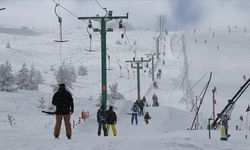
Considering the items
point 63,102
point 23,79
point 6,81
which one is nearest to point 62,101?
point 63,102

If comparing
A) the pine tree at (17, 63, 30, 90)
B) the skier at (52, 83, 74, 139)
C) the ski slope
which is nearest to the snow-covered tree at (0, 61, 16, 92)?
the ski slope

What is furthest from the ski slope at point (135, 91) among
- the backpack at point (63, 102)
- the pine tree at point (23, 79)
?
the pine tree at point (23, 79)

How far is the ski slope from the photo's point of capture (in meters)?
15.6

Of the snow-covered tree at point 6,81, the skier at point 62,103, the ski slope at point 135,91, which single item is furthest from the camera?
the snow-covered tree at point 6,81

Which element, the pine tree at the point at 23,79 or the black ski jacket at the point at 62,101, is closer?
the black ski jacket at the point at 62,101

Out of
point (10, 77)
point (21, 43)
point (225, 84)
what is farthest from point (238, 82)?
point (21, 43)

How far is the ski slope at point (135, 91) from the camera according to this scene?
15.6m

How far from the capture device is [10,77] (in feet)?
174

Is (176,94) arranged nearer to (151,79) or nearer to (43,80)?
(151,79)

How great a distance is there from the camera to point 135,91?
72625mm

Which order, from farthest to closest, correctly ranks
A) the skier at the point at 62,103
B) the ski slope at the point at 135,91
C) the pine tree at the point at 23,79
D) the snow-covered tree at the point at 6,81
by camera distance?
the pine tree at the point at 23,79
the snow-covered tree at the point at 6,81
the skier at the point at 62,103
the ski slope at the point at 135,91

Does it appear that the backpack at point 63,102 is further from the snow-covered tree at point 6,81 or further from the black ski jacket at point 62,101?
the snow-covered tree at point 6,81

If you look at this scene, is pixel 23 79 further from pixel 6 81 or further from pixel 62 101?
pixel 62 101

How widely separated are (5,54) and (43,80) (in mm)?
45861
